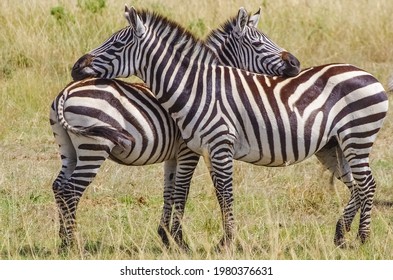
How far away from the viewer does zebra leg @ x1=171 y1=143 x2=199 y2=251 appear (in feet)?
24.3

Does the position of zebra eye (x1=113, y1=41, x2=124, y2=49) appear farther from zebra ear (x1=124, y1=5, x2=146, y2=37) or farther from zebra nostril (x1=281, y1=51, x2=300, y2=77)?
zebra nostril (x1=281, y1=51, x2=300, y2=77)

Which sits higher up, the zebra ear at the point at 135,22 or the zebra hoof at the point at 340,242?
the zebra ear at the point at 135,22

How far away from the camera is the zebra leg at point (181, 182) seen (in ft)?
24.3

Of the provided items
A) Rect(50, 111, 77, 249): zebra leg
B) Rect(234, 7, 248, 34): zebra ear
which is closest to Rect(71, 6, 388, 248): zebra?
Rect(50, 111, 77, 249): zebra leg

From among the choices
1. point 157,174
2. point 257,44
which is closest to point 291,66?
point 257,44

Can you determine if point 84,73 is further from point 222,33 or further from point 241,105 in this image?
point 222,33

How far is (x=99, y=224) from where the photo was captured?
7828mm

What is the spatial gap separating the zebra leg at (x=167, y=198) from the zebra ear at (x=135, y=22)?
111 centimetres

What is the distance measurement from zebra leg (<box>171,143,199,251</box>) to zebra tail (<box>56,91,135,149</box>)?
1.69ft

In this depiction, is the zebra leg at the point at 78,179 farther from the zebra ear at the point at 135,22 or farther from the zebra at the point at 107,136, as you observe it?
the zebra ear at the point at 135,22

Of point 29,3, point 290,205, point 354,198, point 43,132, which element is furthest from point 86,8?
point 354,198

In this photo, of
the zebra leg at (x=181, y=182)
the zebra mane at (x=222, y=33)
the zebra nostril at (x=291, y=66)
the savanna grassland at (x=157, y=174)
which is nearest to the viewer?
the savanna grassland at (x=157, y=174)

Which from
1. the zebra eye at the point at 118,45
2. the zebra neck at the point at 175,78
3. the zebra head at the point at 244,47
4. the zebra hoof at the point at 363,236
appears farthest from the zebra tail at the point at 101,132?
the zebra hoof at the point at 363,236

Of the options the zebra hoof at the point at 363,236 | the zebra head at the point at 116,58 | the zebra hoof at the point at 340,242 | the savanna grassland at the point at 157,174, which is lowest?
the zebra hoof at the point at 340,242
